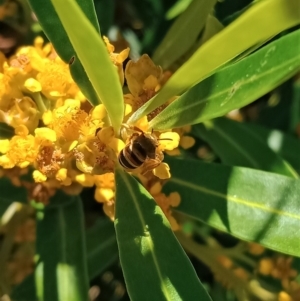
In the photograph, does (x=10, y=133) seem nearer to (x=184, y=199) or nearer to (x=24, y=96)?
(x=24, y=96)

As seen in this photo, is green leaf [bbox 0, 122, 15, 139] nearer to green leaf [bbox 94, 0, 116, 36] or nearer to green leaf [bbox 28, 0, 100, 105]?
green leaf [bbox 28, 0, 100, 105]

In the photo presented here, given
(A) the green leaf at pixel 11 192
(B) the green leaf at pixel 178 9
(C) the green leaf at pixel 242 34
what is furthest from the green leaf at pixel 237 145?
(C) the green leaf at pixel 242 34

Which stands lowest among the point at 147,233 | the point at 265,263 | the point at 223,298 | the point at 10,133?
the point at 223,298

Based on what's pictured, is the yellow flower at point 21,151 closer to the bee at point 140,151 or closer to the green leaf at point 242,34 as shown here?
the bee at point 140,151

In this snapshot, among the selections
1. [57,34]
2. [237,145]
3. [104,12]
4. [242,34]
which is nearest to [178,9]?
[104,12]

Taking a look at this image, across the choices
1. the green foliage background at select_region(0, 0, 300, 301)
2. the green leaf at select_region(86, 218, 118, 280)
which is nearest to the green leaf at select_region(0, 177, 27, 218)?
the green foliage background at select_region(0, 0, 300, 301)

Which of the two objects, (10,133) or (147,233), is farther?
(10,133)

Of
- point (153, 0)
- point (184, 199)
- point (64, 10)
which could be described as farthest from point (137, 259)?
point (153, 0)
